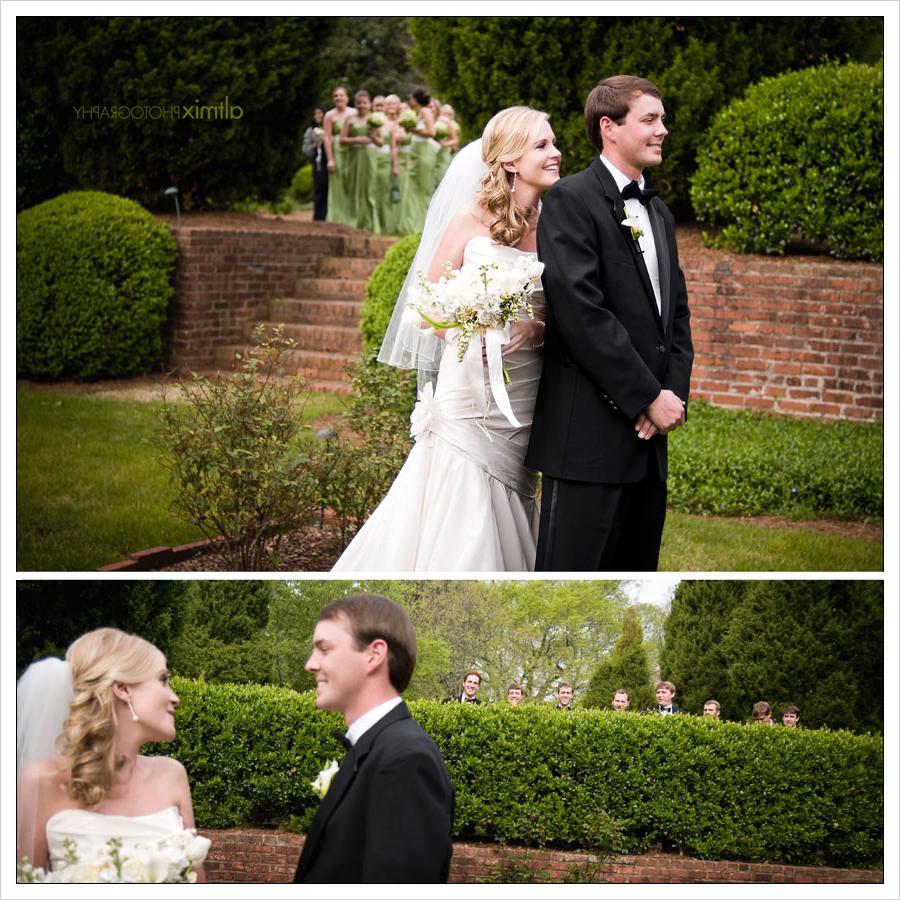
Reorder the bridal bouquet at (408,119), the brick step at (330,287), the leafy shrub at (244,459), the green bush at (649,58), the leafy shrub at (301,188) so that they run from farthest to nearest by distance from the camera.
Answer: the leafy shrub at (301,188)
the bridal bouquet at (408,119)
the brick step at (330,287)
the green bush at (649,58)
the leafy shrub at (244,459)

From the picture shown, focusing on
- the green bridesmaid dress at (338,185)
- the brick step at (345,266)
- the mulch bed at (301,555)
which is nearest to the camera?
the mulch bed at (301,555)

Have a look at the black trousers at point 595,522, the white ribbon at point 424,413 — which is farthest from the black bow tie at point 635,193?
the white ribbon at point 424,413

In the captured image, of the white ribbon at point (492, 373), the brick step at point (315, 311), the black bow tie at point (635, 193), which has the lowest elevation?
the white ribbon at point (492, 373)

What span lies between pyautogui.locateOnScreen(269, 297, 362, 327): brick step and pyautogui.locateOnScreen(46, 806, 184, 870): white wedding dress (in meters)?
8.79

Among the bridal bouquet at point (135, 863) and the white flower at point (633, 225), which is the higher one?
the white flower at point (633, 225)

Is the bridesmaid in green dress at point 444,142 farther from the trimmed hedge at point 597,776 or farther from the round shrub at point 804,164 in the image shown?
the trimmed hedge at point 597,776

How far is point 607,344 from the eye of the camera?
4.27 metres

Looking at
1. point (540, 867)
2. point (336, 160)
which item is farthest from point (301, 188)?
point (540, 867)

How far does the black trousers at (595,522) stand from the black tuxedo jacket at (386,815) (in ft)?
4.69

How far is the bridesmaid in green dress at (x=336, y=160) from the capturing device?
15.3m

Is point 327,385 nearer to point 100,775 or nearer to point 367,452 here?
point 367,452

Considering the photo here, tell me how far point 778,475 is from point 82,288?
20.6 ft

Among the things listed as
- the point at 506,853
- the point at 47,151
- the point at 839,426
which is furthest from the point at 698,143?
the point at 506,853

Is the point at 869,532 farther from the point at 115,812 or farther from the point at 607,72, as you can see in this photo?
the point at 115,812
